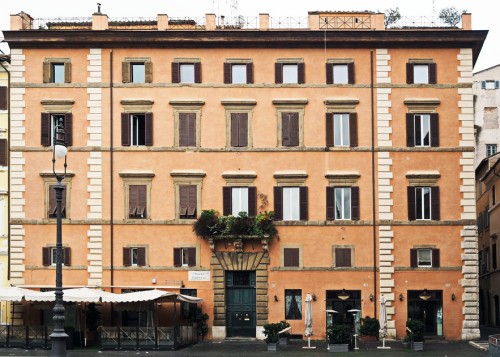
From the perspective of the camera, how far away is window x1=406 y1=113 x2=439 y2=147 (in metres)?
53.7

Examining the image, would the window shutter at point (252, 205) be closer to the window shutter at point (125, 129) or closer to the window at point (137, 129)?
the window at point (137, 129)

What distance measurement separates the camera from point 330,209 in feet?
175

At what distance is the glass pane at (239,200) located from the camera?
5359 centimetres

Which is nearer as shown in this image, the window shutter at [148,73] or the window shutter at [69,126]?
the window shutter at [69,126]

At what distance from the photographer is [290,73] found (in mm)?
54281

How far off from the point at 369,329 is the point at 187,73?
16163 millimetres

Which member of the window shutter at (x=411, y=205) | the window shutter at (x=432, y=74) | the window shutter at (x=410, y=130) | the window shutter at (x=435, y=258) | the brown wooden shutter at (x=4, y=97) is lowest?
the window shutter at (x=435, y=258)

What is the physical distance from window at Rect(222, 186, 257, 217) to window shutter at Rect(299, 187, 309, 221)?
2370 millimetres

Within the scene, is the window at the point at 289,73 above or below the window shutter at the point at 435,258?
above

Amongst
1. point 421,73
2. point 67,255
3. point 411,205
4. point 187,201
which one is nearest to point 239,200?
point 187,201

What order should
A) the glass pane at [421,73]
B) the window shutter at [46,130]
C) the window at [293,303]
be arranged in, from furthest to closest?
the glass pane at [421,73]
the window shutter at [46,130]
the window at [293,303]

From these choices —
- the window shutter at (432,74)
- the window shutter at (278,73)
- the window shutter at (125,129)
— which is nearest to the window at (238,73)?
the window shutter at (278,73)

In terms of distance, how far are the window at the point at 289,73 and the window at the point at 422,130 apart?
5940 mm

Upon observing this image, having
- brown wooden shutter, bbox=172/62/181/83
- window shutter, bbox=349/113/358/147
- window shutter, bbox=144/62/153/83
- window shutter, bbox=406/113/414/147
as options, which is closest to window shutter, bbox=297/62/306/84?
window shutter, bbox=349/113/358/147
